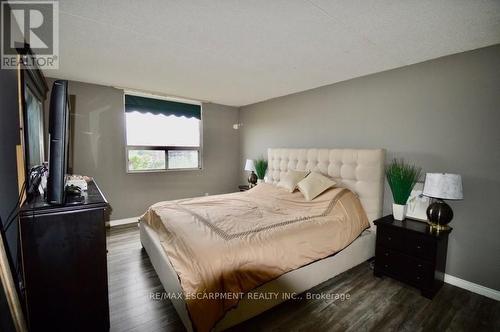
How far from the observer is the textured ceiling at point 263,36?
5.26ft

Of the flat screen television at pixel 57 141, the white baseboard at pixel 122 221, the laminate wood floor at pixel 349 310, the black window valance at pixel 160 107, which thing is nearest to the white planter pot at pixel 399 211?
the laminate wood floor at pixel 349 310

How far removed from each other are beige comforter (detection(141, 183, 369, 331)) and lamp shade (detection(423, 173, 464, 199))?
84cm

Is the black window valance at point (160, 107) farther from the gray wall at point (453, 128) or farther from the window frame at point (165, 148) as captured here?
the gray wall at point (453, 128)

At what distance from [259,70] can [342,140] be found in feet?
5.23

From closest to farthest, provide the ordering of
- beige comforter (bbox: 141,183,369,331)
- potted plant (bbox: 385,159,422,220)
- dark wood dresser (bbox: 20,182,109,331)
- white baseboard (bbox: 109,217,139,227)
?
dark wood dresser (bbox: 20,182,109,331)
beige comforter (bbox: 141,183,369,331)
potted plant (bbox: 385,159,422,220)
white baseboard (bbox: 109,217,139,227)

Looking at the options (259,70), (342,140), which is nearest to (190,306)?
(259,70)

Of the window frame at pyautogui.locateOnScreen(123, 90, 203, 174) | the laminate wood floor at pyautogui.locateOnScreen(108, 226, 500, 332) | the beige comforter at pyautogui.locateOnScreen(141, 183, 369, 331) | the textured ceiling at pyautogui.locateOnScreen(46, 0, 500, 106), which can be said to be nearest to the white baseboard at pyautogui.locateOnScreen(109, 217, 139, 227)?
the window frame at pyautogui.locateOnScreen(123, 90, 203, 174)

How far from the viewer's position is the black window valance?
400 cm

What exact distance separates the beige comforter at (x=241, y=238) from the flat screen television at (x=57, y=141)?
2.97 feet

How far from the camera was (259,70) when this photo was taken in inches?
113

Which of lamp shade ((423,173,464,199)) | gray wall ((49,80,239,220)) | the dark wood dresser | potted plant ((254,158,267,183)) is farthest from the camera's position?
potted plant ((254,158,267,183))

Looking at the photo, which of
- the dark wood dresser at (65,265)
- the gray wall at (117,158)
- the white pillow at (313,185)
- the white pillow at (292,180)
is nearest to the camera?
the dark wood dresser at (65,265)

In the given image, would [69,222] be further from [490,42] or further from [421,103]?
[490,42]

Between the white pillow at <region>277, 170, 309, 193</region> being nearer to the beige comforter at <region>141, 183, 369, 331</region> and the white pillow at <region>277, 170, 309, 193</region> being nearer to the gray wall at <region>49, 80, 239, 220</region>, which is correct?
the beige comforter at <region>141, 183, 369, 331</region>
